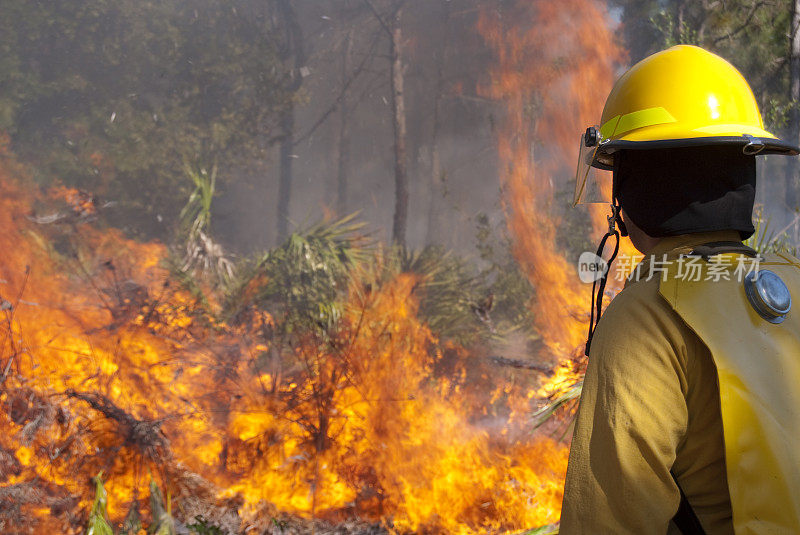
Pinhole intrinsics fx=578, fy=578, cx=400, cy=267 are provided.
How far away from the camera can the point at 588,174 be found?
1.84m

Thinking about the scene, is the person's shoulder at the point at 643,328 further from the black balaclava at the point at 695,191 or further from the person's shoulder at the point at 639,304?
the black balaclava at the point at 695,191

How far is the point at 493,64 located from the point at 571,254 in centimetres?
329

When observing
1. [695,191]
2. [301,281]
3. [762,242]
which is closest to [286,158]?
[301,281]

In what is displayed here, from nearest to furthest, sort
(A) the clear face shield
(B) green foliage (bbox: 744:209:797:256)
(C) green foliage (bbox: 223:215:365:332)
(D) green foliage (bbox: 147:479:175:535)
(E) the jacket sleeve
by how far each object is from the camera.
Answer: (E) the jacket sleeve
(A) the clear face shield
(B) green foliage (bbox: 744:209:797:256)
(D) green foliage (bbox: 147:479:175:535)
(C) green foliage (bbox: 223:215:365:332)

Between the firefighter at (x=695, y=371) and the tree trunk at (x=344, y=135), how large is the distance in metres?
8.44

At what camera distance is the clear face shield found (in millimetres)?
1562

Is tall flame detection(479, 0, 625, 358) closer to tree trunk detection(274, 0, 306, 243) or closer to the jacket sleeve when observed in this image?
tree trunk detection(274, 0, 306, 243)

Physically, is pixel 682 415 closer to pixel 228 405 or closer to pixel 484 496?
pixel 484 496

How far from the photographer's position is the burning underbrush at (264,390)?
16.1 feet

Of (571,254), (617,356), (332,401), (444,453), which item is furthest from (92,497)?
(571,254)

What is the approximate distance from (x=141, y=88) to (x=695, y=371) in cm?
1103

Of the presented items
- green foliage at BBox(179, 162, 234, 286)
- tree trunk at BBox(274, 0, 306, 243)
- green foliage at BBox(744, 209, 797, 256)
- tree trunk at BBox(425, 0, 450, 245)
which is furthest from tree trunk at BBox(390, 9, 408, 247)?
green foliage at BBox(744, 209, 797, 256)

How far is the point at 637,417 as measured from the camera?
1.08 metres

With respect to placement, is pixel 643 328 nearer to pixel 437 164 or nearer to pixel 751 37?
pixel 751 37
